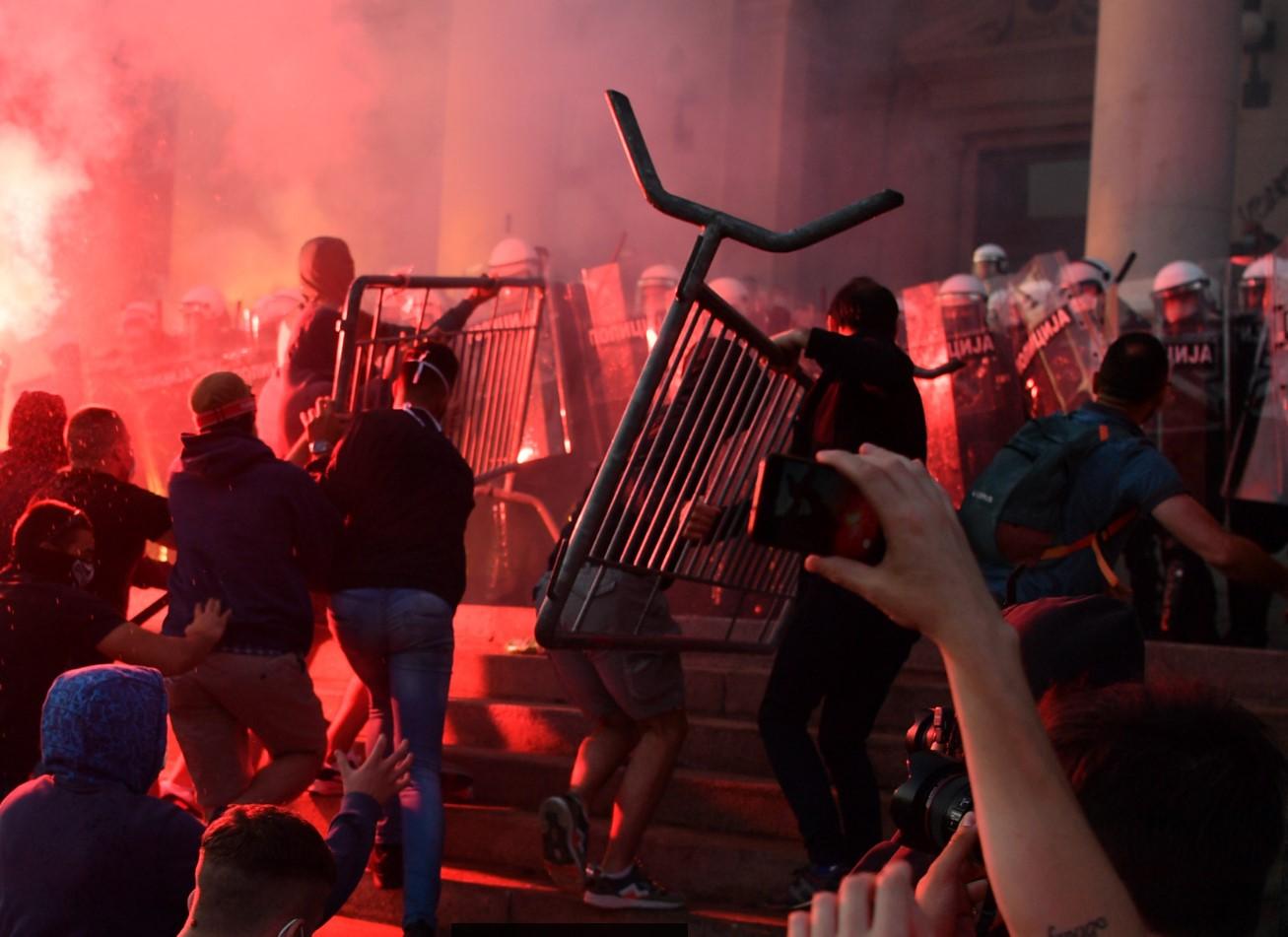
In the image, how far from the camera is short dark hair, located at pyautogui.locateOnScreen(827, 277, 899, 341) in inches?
167

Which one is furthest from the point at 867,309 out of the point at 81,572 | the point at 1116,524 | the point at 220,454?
the point at 81,572

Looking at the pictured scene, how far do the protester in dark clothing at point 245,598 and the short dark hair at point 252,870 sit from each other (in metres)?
1.79

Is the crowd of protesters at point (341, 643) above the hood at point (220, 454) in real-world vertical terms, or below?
below

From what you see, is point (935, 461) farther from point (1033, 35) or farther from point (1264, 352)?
point (1033, 35)

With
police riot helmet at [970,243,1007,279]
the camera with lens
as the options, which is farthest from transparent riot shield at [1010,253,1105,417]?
the camera with lens

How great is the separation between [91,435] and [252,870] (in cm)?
247

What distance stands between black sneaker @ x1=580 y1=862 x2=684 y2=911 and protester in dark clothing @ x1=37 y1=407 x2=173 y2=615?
5.17 feet

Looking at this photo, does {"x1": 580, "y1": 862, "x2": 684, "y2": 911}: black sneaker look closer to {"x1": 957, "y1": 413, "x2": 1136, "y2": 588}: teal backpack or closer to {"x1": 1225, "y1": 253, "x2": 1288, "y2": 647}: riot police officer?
{"x1": 957, "y1": 413, "x2": 1136, "y2": 588}: teal backpack

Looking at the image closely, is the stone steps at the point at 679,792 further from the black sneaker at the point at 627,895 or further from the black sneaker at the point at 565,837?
the black sneaker at the point at 565,837

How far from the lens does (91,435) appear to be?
4.75 metres

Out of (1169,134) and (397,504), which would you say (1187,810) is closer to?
(397,504)

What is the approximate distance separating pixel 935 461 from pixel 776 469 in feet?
20.9

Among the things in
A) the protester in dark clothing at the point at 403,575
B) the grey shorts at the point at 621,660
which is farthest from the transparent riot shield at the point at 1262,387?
the protester in dark clothing at the point at 403,575

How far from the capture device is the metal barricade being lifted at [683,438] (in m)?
4.01
